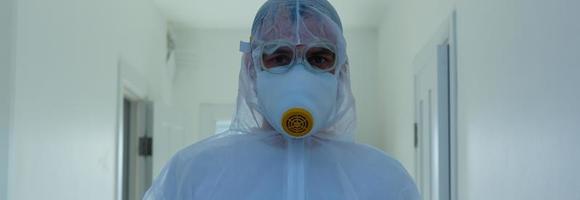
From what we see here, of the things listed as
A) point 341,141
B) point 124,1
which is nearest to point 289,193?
point 341,141

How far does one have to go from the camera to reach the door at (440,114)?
2303 millimetres

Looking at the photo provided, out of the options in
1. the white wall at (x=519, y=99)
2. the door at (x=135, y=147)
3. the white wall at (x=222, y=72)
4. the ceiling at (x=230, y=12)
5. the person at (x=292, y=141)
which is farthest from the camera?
the white wall at (x=222, y=72)

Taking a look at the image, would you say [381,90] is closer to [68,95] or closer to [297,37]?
[68,95]

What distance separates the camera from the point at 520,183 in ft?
5.16

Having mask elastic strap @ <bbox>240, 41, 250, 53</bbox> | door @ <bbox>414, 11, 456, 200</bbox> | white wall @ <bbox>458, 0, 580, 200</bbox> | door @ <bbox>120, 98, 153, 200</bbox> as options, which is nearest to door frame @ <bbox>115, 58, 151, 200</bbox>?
door @ <bbox>120, 98, 153, 200</bbox>

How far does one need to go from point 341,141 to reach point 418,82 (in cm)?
188

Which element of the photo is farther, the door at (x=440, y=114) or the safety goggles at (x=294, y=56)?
the door at (x=440, y=114)

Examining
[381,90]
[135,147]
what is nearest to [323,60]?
[135,147]

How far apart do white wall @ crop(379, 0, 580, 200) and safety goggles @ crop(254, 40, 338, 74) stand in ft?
1.35

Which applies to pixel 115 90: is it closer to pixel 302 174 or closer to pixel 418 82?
pixel 418 82

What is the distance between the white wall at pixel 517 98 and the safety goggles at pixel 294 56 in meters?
0.41

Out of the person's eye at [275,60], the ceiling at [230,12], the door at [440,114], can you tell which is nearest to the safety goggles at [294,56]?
the person's eye at [275,60]

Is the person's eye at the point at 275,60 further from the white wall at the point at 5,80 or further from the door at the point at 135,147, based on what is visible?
the door at the point at 135,147

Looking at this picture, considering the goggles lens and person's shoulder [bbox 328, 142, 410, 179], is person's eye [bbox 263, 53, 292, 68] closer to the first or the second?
the goggles lens
